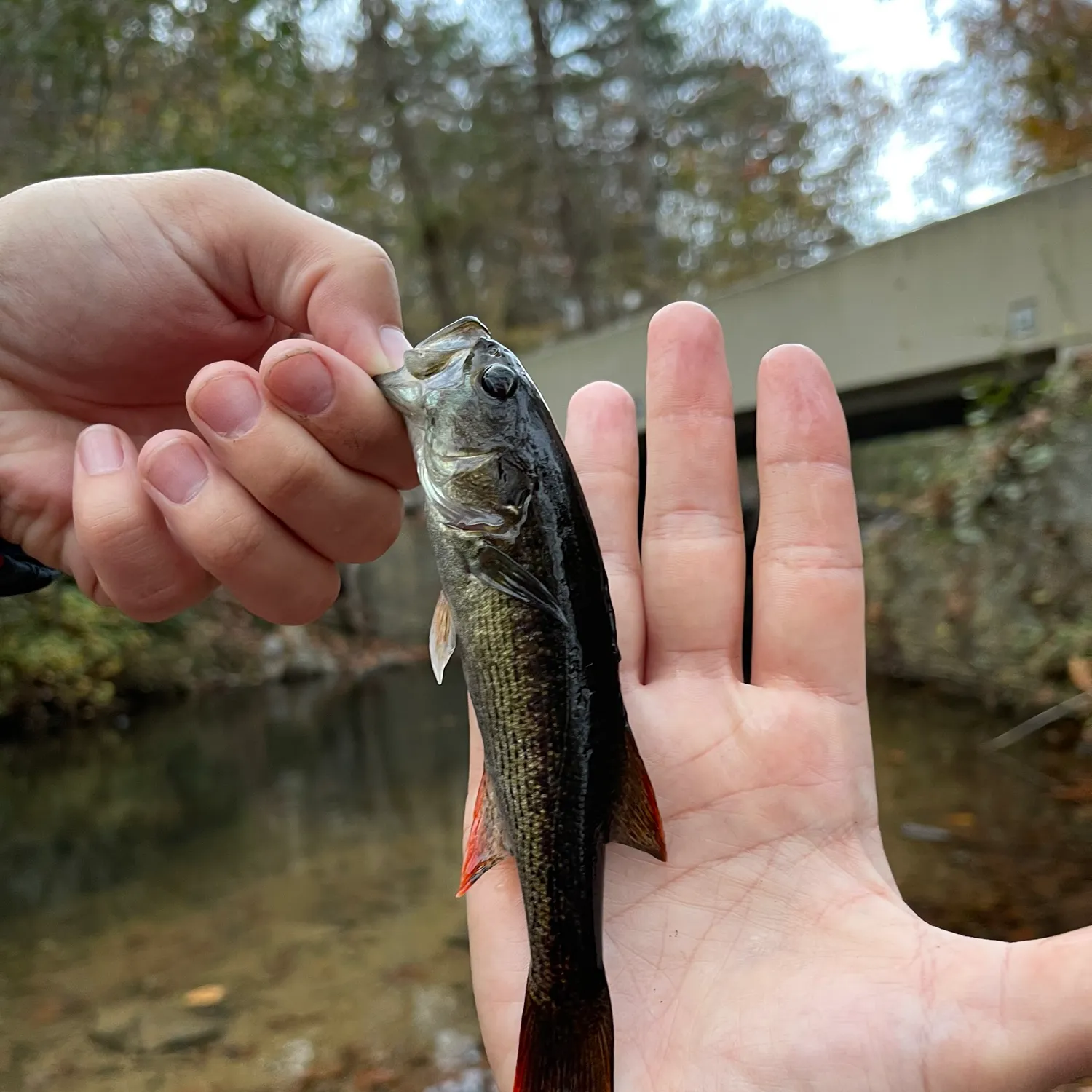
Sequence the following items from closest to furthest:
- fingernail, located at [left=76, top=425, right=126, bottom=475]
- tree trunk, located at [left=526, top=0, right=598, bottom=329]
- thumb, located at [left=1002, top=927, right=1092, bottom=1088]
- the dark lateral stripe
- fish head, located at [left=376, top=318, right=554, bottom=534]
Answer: thumb, located at [left=1002, top=927, right=1092, bottom=1088], fish head, located at [left=376, top=318, right=554, bottom=534], fingernail, located at [left=76, top=425, right=126, bottom=475], the dark lateral stripe, tree trunk, located at [left=526, top=0, right=598, bottom=329]

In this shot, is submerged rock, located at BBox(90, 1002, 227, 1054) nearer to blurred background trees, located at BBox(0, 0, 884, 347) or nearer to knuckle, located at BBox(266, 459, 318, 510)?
knuckle, located at BBox(266, 459, 318, 510)

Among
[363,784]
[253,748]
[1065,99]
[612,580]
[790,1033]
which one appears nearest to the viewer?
[790,1033]

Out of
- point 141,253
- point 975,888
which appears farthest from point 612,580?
point 975,888

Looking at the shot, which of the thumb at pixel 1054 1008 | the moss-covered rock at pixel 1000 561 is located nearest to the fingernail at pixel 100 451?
the thumb at pixel 1054 1008

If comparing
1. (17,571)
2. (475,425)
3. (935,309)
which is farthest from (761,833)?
(935,309)

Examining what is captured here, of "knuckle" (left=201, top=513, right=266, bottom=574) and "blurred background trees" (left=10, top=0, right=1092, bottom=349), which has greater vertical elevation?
"blurred background trees" (left=10, top=0, right=1092, bottom=349)

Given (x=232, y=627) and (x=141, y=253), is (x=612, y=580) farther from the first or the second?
(x=232, y=627)

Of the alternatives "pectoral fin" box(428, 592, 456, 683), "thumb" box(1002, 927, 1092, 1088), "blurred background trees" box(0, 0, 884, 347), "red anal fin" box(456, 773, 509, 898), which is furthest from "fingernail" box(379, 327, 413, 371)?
"blurred background trees" box(0, 0, 884, 347)
